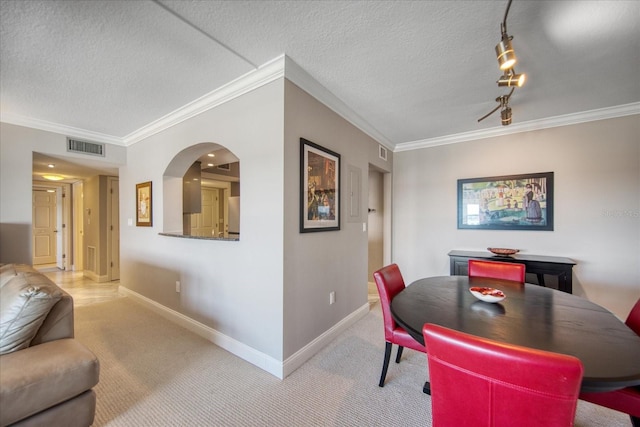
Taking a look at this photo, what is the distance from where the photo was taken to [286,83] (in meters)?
2.02

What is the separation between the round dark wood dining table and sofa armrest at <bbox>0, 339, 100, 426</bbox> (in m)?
1.68

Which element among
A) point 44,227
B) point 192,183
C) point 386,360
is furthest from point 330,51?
point 44,227

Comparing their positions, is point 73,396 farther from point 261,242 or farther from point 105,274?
point 105,274

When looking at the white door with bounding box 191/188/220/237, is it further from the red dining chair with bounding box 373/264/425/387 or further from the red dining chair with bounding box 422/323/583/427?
the red dining chair with bounding box 422/323/583/427

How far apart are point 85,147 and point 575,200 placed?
621 centimetres

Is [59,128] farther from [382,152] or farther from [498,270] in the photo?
[498,270]

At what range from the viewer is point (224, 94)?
2.38 m

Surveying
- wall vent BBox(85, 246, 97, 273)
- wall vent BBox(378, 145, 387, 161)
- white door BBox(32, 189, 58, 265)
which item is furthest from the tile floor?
wall vent BBox(378, 145, 387, 161)

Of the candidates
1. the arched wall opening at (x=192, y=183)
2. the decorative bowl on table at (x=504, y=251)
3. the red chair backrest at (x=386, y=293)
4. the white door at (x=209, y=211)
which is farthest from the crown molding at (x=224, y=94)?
the white door at (x=209, y=211)

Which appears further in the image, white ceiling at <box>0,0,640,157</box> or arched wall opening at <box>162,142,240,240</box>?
arched wall opening at <box>162,142,240,240</box>

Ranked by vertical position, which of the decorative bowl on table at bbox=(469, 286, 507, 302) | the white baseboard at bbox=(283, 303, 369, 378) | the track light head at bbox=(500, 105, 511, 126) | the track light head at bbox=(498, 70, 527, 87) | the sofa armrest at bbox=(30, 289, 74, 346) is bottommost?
the white baseboard at bbox=(283, 303, 369, 378)

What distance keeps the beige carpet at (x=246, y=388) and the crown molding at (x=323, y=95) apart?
2341 mm

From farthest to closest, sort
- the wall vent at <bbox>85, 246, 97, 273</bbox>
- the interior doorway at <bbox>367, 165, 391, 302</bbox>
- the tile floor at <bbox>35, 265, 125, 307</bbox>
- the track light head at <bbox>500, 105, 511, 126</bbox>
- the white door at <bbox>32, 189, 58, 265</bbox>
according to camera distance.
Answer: the white door at <bbox>32, 189, 58, 265</bbox> → the wall vent at <bbox>85, 246, 97, 273</bbox> → the interior doorway at <bbox>367, 165, 391, 302</bbox> → the tile floor at <bbox>35, 265, 125, 307</bbox> → the track light head at <bbox>500, 105, 511, 126</bbox>

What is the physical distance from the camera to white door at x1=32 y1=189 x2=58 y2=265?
5987mm
